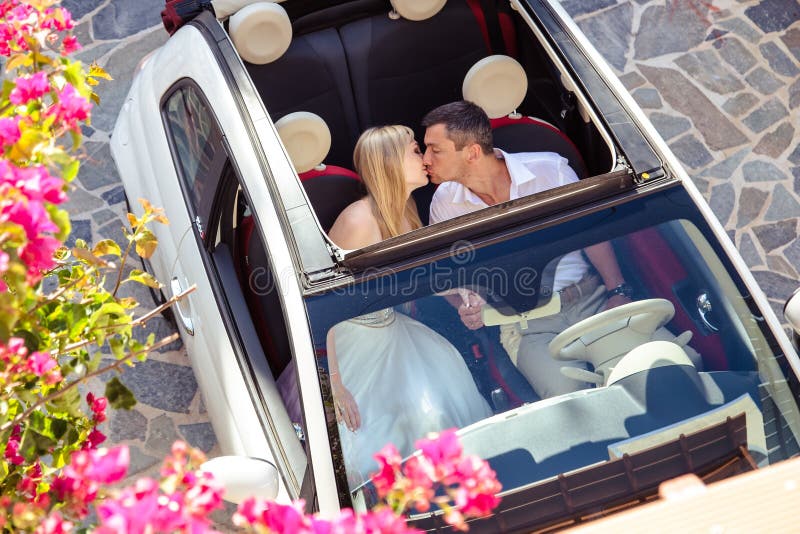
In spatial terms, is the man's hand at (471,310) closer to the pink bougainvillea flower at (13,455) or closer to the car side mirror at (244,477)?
the car side mirror at (244,477)

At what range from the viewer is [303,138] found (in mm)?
3285

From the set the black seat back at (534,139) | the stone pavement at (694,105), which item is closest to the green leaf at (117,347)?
the black seat back at (534,139)

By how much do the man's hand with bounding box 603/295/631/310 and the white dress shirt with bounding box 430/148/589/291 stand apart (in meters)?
0.80

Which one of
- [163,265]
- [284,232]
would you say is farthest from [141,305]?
[284,232]

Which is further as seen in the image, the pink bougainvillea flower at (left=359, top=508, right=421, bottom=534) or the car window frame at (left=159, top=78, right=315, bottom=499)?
the car window frame at (left=159, top=78, right=315, bottom=499)

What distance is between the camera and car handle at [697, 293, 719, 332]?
8.70 ft

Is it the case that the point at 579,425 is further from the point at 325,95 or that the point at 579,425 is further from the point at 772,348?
the point at 325,95

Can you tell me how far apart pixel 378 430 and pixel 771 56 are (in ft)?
11.7

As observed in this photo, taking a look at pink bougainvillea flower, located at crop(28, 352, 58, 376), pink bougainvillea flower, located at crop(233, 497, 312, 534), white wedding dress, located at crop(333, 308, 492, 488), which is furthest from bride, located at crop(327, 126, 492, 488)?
pink bougainvillea flower, located at crop(233, 497, 312, 534)

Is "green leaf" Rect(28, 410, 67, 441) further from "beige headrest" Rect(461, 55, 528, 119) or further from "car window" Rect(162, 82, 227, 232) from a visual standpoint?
"beige headrest" Rect(461, 55, 528, 119)

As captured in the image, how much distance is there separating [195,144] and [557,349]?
57.9 inches

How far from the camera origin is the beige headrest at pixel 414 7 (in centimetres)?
369

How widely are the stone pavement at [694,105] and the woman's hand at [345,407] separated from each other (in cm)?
178

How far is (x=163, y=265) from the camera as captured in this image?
11.6 ft
